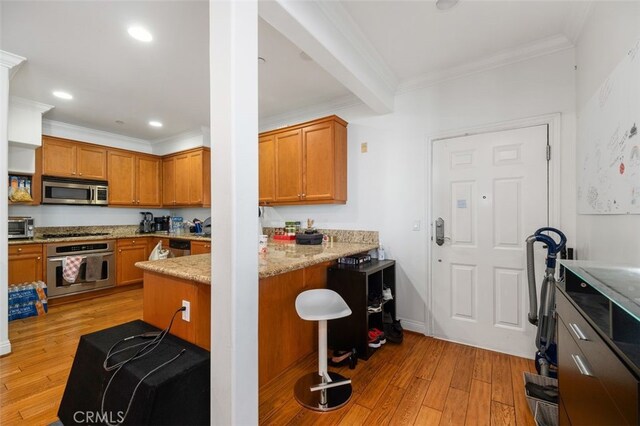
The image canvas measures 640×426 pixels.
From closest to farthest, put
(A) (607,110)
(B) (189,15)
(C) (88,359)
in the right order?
Result: (C) (88,359), (A) (607,110), (B) (189,15)

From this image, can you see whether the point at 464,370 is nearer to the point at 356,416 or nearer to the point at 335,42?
the point at 356,416

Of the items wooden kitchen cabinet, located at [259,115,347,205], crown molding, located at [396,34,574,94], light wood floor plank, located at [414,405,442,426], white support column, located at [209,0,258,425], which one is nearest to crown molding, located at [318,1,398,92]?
crown molding, located at [396,34,574,94]

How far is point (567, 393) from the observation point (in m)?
1.24

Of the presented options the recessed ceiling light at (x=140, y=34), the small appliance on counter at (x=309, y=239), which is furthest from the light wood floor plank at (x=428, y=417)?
the recessed ceiling light at (x=140, y=34)

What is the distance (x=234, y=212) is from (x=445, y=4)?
2.06m

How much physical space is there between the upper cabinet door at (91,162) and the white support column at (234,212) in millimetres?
4510

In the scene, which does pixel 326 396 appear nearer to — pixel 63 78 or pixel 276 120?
pixel 276 120

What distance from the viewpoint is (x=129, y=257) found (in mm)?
4586

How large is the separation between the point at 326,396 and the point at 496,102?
2906mm

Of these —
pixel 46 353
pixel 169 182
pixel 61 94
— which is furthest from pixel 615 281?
pixel 169 182

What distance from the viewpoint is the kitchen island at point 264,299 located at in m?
1.63

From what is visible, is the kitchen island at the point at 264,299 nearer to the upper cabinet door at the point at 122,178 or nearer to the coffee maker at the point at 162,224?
the upper cabinet door at the point at 122,178

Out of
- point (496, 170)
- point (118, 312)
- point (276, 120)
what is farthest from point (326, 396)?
point (276, 120)

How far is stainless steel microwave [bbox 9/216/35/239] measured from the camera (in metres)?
3.67
